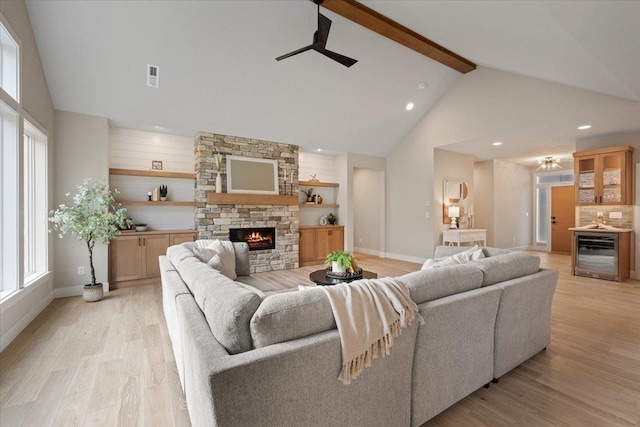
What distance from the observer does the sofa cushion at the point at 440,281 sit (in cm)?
172

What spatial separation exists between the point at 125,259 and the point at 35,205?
1.38 metres

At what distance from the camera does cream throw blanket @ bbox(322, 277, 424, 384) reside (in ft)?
4.32

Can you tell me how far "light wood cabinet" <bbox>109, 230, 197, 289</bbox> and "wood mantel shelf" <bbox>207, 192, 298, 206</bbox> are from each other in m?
0.88

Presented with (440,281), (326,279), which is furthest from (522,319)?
(326,279)

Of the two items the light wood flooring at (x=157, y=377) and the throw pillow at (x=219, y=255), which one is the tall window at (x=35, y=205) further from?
the throw pillow at (x=219, y=255)

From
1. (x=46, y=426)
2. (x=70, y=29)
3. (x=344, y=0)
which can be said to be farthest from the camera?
(x=344, y=0)

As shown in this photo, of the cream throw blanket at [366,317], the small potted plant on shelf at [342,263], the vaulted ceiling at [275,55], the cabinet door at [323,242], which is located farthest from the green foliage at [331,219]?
the cream throw blanket at [366,317]

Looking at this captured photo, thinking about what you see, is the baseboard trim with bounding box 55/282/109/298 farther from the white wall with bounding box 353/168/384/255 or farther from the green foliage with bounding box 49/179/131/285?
the white wall with bounding box 353/168/384/255

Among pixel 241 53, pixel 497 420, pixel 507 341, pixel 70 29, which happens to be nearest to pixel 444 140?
pixel 241 53

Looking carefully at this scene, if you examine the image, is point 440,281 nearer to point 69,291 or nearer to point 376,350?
point 376,350

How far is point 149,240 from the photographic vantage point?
500cm

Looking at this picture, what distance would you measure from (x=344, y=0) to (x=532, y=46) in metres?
2.39

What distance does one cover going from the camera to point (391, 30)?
14.5ft

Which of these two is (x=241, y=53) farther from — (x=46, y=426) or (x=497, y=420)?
(x=497, y=420)
